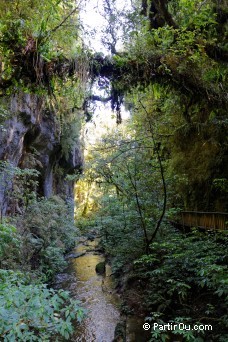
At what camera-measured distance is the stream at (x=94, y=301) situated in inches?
217

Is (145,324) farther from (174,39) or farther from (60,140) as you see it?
(60,140)

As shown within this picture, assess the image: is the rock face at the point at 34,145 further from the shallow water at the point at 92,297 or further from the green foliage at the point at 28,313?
the shallow water at the point at 92,297

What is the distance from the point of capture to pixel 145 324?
550 centimetres

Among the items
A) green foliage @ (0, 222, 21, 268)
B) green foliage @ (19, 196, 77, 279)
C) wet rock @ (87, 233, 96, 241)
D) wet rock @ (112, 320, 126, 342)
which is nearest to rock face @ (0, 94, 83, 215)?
green foliage @ (19, 196, 77, 279)

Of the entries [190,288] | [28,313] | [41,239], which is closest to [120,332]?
[190,288]

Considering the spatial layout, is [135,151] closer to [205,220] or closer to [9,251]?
[205,220]

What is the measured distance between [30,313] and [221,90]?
5283 millimetres

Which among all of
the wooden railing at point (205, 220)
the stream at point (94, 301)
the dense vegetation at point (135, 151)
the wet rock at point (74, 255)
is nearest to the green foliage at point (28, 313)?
the dense vegetation at point (135, 151)

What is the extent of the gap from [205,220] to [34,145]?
25.5ft

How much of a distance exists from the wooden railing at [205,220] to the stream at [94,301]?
131 inches

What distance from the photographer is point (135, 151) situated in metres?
9.12

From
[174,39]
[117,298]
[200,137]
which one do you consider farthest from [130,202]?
[174,39]

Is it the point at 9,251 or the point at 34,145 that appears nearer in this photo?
the point at 9,251

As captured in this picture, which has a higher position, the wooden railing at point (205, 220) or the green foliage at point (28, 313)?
the wooden railing at point (205, 220)
